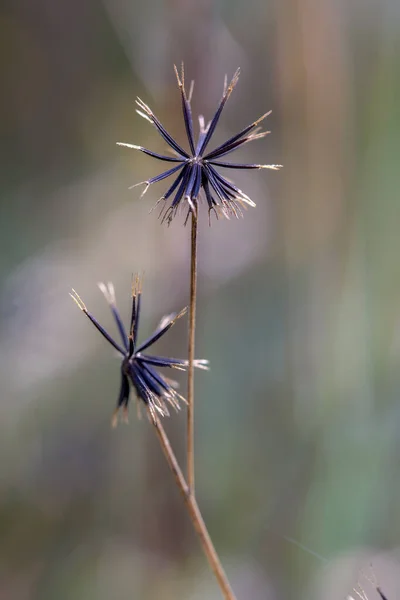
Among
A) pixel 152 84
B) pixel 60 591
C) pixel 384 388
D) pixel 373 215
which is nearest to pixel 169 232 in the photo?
pixel 152 84

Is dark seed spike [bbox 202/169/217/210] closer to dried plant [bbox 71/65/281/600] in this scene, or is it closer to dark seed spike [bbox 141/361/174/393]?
dried plant [bbox 71/65/281/600]

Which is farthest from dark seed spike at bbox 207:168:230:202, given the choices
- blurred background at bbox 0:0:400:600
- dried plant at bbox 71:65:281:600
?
blurred background at bbox 0:0:400:600

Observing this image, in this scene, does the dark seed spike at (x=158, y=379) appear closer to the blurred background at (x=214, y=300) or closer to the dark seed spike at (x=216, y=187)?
the dark seed spike at (x=216, y=187)

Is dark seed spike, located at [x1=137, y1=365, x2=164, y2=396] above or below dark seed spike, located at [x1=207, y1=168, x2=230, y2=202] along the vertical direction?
below

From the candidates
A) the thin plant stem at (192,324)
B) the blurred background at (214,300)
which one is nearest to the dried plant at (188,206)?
the thin plant stem at (192,324)

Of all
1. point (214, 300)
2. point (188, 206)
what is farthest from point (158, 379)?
point (214, 300)

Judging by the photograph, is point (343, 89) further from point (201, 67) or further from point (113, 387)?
point (113, 387)

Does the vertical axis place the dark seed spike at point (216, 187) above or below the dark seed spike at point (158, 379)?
above

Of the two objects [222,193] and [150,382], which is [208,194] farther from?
[150,382]
